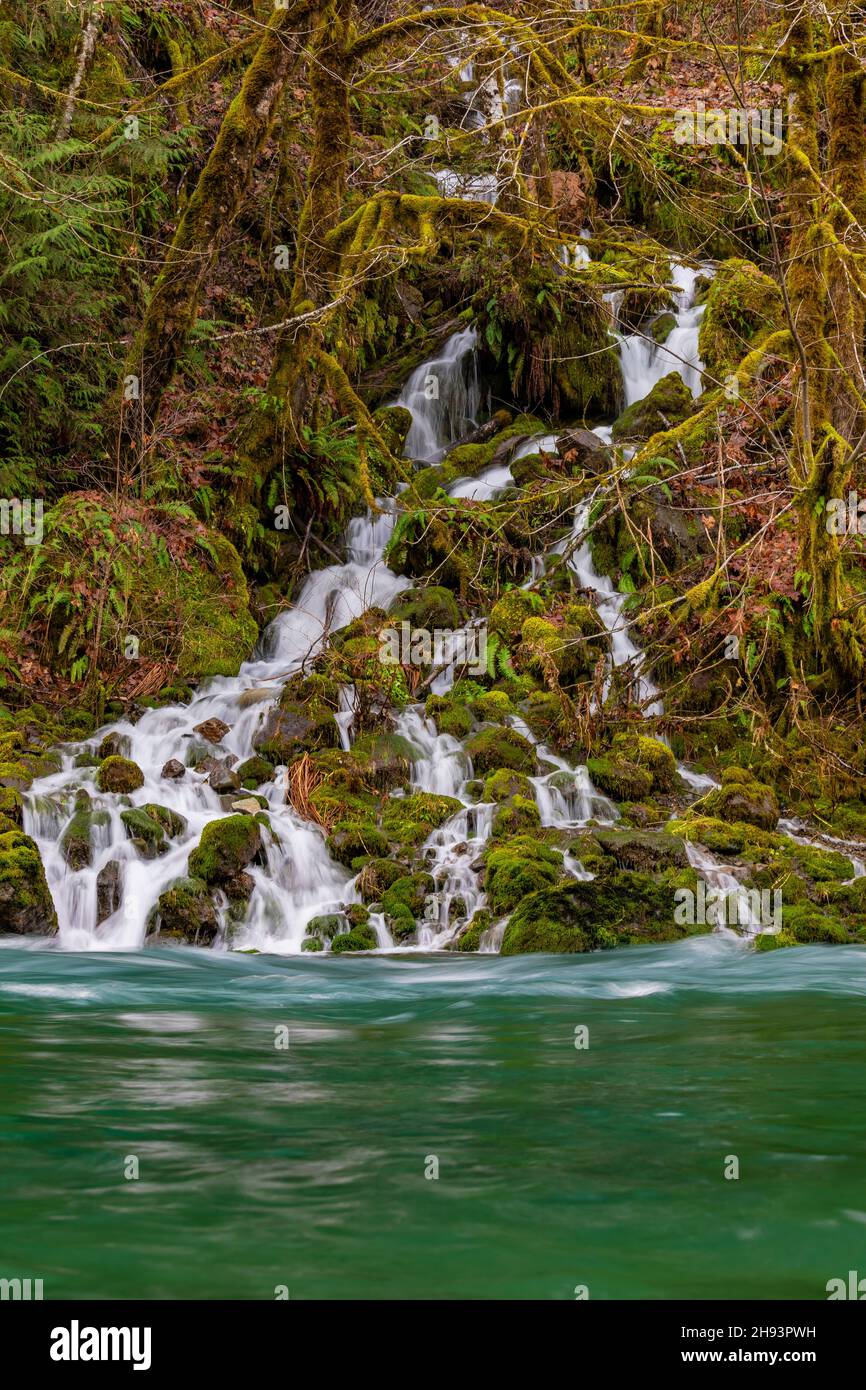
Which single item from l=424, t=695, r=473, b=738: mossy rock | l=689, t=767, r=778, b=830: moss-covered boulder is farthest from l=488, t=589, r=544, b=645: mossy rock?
l=689, t=767, r=778, b=830: moss-covered boulder

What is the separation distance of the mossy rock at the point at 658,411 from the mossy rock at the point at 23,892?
34.4 ft

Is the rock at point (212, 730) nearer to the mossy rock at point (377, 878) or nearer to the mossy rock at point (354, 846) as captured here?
the mossy rock at point (354, 846)

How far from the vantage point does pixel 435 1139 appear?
394 cm

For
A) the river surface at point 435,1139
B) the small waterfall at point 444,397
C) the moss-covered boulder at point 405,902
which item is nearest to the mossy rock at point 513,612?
the moss-covered boulder at point 405,902

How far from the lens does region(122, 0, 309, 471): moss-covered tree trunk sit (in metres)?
13.6

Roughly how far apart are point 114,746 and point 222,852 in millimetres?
2363

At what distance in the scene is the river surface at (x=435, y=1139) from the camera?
293cm

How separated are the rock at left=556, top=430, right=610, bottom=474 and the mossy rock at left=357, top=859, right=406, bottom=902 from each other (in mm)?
7420

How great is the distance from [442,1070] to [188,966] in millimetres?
3318

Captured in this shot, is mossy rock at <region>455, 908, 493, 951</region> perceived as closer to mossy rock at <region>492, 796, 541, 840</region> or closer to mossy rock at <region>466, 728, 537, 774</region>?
mossy rock at <region>492, 796, 541, 840</region>

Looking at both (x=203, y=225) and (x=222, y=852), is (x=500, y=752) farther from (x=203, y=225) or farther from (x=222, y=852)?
(x=203, y=225)

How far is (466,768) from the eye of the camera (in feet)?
35.6
